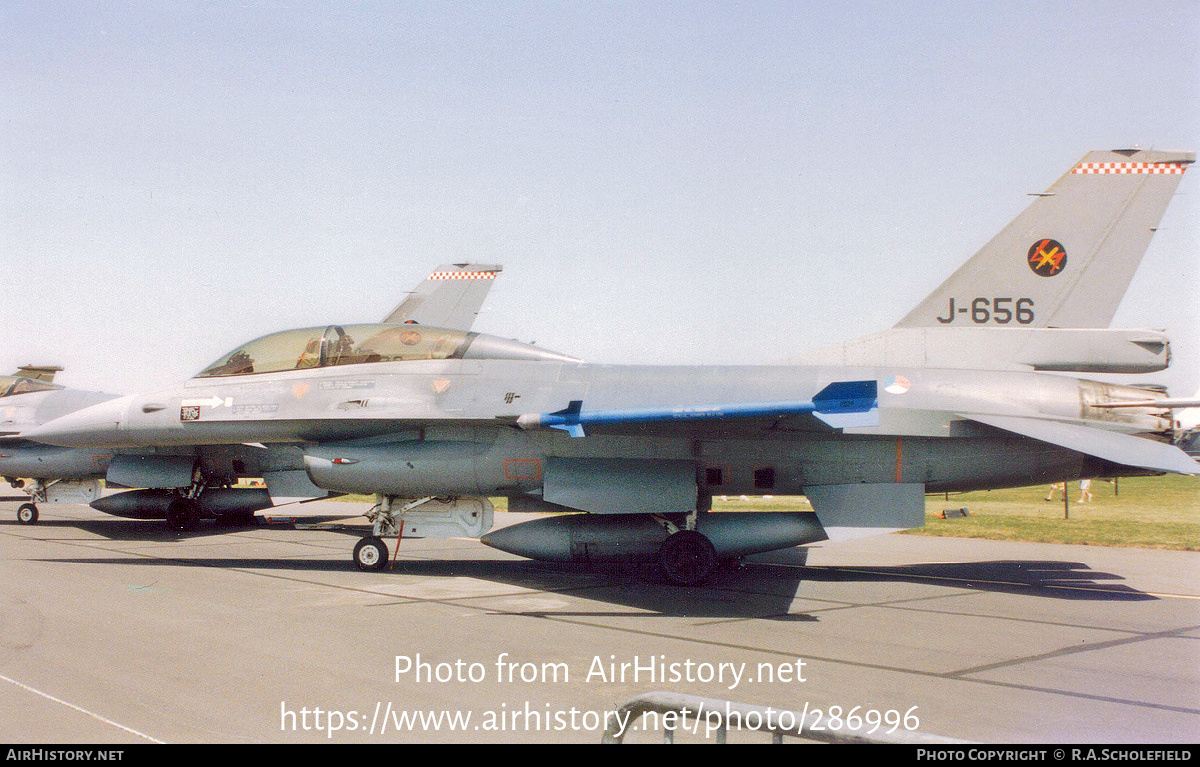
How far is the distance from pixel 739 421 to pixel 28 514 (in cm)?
1522

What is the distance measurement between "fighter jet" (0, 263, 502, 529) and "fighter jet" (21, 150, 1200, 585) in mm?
4519

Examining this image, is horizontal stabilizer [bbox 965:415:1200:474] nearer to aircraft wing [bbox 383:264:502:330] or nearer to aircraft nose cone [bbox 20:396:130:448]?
aircraft nose cone [bbox 20:396:130:448]

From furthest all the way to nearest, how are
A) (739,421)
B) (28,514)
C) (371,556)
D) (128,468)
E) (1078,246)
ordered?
1. (28,514)
2. (128,468)
3. (371,556)
4. (1078,246)
5. (739,421)

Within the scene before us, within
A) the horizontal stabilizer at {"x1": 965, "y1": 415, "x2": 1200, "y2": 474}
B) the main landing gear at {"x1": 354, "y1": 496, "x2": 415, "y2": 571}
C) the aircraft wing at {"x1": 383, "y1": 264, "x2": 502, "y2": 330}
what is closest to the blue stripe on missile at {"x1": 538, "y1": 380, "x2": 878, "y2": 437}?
the horizontal stabilizer at {"x1": 965, "y1": 415, "x2": 1200, "y2": 474}

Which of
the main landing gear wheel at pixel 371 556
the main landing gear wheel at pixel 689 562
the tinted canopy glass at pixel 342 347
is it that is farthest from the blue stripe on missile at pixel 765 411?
the main landing gear wheel at pixel 371 556

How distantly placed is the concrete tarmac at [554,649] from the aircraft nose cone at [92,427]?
5.28 feet

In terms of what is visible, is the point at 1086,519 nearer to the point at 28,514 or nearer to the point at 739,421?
the point at 739,421

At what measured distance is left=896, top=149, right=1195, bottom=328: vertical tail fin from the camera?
10.8m

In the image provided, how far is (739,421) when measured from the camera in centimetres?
927

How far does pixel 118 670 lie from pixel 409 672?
1.92m

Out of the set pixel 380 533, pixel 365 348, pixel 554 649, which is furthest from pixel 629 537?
pixel 365 348

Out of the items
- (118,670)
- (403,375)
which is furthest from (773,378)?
(118,670)

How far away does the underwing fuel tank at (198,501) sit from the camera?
16250mm

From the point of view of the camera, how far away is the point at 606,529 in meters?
10.5
